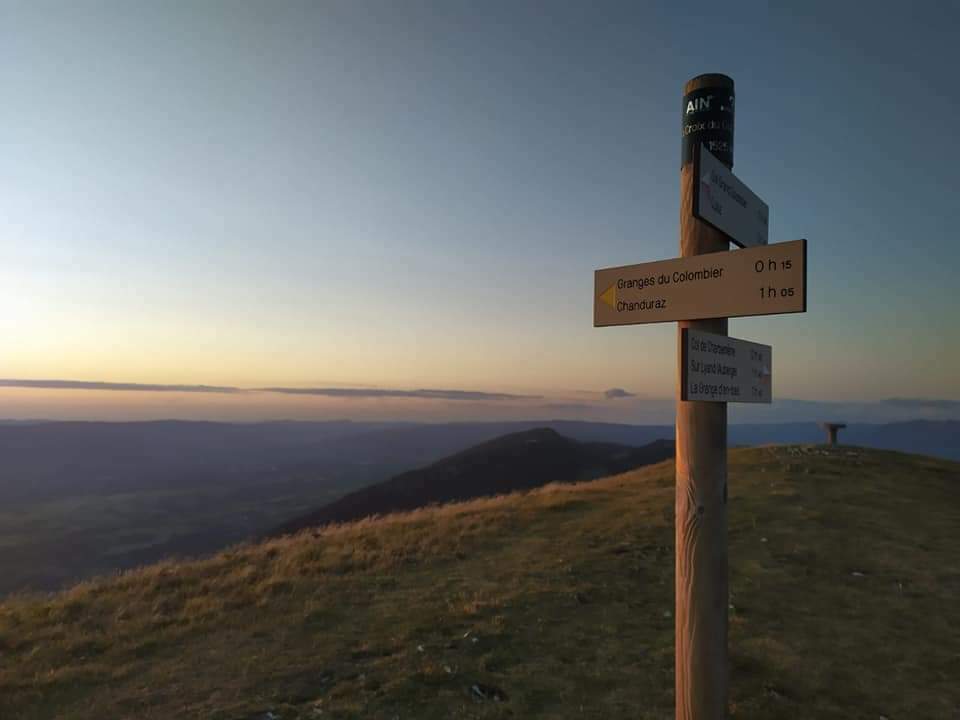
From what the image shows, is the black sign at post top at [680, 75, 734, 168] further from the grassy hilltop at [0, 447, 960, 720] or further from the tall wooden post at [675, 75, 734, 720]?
the grassy hilltop at [0, 447, 960, 720]

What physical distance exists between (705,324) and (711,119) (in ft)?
4.57

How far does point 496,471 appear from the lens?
136m

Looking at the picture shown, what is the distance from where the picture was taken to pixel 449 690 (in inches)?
248

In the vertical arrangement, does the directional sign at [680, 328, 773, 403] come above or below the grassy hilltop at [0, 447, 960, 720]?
above

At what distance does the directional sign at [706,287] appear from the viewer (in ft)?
10.9

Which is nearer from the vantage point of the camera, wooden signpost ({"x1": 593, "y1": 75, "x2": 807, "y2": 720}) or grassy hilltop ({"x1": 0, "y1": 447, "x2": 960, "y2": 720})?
wooden signpost ({"x1": 593, "y1": 75, "x2": 807, "y2": 720})

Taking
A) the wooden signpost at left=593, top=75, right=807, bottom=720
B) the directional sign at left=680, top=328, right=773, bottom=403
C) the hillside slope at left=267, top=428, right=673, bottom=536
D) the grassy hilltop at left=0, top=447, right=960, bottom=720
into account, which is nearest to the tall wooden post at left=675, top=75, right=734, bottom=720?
the wooden signpost at left=593, top=75, right=807, bottom=720

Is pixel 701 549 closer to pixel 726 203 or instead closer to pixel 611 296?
pixel 611 296

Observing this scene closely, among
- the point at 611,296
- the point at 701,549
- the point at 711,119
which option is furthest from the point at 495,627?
the point at 711,119

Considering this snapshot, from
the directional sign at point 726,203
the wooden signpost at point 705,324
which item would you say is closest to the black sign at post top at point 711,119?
the wooden signpost at point 705,324

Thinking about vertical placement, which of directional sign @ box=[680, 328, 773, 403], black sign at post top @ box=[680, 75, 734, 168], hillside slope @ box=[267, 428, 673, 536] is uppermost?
black sign at post top @ box=[680, 75, 734, 168]

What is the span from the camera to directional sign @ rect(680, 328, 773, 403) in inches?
133

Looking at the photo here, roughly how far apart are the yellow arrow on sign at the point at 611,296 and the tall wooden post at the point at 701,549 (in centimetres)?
48

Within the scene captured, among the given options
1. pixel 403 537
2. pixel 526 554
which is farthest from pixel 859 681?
pixel 403 537
